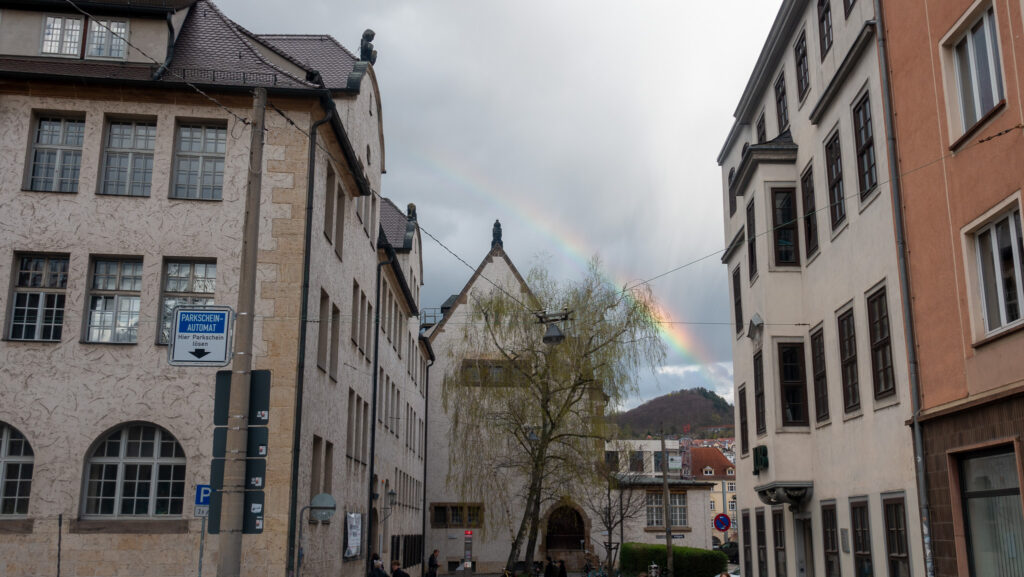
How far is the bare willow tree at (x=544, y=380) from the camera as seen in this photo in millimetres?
31109

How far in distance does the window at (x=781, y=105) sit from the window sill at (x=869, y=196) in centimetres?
593

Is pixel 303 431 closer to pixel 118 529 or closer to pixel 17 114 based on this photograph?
pixel 118 529

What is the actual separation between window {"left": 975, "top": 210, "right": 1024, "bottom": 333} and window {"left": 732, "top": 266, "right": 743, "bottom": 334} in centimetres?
1254

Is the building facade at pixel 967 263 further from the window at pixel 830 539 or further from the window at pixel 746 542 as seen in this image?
the window at pixel 746 542

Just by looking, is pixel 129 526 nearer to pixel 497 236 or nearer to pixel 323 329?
pixel 323 329

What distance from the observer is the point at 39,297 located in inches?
669

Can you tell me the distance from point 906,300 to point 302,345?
10645 mm

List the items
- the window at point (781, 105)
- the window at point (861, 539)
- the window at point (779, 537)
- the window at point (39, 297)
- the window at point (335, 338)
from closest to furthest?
the window at point (861, 539) < the window at point (39, 297) < the window at point (779, 537) < the window at point (781, 105) < the window at point (335, 338)

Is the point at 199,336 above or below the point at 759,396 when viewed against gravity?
below

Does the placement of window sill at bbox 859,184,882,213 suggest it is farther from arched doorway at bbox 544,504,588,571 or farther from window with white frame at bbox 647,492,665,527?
window with white frame at bbox 647,492,665,527

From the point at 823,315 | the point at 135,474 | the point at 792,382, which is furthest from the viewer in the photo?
the point at 792,382

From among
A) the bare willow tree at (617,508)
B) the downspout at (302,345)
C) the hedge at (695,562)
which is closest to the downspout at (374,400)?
the downspout at (302,345)

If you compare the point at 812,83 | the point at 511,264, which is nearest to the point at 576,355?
the point at 812,83

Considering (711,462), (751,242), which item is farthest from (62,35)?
(711,462)
